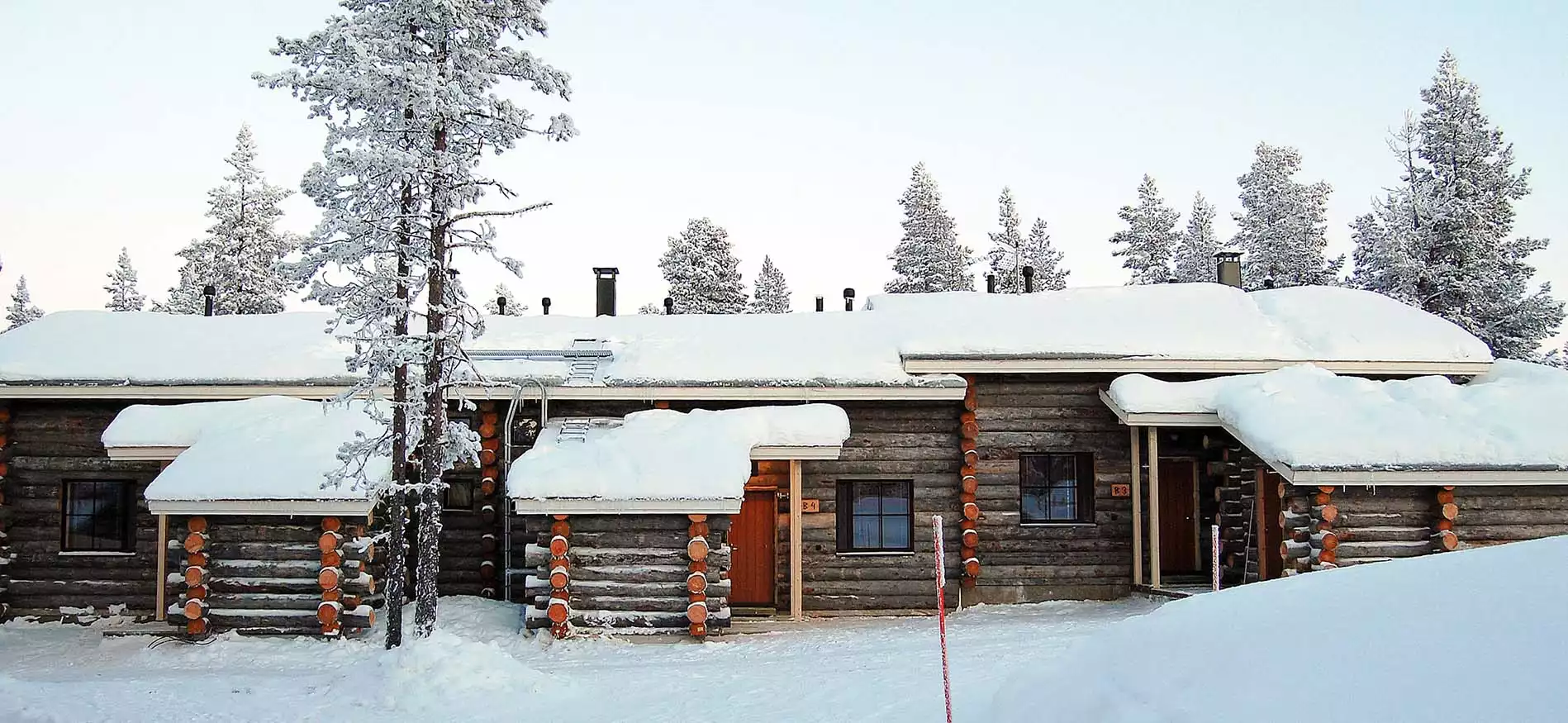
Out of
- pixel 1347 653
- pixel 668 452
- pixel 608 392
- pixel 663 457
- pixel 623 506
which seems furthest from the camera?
pixel 608 392

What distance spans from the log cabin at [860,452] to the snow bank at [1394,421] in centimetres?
9

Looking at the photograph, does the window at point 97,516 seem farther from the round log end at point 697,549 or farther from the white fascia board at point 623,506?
the round log end at point 697,549

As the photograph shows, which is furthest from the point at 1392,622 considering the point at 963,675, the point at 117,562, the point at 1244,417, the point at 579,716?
the point at 117,562

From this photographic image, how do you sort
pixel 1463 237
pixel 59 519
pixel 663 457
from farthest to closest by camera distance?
pixel 1463 237 < pixel 59 519 < pixel 663 457

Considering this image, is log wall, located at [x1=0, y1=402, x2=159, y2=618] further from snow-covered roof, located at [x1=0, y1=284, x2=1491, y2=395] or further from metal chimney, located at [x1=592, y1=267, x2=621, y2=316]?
metal chimney, located at [x1=592, y1=267, x2=621, y2=316]

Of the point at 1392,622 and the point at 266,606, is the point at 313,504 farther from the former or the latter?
the point at 1392,622

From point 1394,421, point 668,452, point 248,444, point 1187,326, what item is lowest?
point 668,452

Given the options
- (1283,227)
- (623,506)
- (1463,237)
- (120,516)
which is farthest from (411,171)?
(1283,227)

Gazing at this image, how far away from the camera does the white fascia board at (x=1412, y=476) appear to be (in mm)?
13211

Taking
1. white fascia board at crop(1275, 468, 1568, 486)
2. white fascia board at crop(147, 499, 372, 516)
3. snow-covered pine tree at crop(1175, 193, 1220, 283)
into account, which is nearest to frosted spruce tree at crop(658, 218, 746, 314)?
snow-covered pine tree at crop(1175, 193, 1220, 283)

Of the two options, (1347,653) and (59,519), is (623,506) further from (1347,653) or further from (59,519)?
(59,519)

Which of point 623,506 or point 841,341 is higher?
point 841,341

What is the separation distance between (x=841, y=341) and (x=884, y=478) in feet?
8.36

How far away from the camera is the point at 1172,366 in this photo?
15922mm
